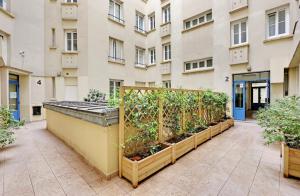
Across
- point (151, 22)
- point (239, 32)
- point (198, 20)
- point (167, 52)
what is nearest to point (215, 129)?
point (239, 32)

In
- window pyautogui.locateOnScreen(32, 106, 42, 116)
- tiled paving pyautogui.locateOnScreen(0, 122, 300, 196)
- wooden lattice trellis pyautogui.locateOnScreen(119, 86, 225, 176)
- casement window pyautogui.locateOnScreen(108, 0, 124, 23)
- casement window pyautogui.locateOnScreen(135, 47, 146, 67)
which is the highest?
casement window pyautogui.locateOnScreen(108, 0, 124, 23)

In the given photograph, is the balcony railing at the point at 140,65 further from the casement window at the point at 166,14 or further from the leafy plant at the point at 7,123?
the leafy plant at the point at 7,123

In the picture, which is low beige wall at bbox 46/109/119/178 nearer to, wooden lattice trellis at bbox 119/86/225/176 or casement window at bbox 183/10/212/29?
wooden lattice trellis at bbox 119/86/225/176

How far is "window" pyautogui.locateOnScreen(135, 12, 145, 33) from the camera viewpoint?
1432 centimetres

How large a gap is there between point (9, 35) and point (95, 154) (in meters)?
9.64

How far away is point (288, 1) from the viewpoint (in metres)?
7.75

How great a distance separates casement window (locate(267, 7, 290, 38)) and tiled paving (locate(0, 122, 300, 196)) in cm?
635

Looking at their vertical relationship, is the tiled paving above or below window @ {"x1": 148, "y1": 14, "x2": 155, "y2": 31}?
below

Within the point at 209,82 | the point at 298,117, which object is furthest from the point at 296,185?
the point at 209,82

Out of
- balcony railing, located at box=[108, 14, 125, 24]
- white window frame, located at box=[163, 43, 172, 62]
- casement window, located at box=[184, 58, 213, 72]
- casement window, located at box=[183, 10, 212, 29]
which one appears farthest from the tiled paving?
balcony railing, located at box=[108, 14, 125, 24]

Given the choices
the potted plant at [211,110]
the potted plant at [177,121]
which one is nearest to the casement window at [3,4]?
the potted plant at [177,121]

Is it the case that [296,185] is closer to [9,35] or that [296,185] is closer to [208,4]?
[208,4]

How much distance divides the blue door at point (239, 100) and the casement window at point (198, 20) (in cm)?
484

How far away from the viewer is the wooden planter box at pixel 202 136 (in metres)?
5.05
